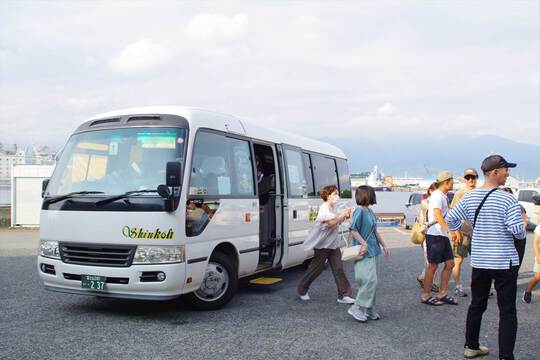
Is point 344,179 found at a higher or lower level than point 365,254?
higher

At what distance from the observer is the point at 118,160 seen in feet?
21.5

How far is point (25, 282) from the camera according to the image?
360 inches

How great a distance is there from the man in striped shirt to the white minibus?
10.2 ft

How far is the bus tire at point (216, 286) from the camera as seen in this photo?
22.7 ft

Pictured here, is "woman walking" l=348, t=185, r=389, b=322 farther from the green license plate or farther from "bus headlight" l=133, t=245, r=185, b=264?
the green license plate

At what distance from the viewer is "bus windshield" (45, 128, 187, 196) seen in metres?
6.39

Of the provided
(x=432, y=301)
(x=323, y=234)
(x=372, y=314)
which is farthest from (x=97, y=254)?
(x=432, y=301)

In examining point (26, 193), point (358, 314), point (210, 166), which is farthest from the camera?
point (26, 193)

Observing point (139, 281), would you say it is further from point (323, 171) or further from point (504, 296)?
point (323, 171)

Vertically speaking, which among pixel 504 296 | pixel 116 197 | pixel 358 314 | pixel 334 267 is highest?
pixel 116 197

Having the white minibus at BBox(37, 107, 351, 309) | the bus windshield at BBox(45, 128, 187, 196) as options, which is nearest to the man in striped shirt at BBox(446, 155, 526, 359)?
the white minibus at BBox(37, 107, 351, 309)

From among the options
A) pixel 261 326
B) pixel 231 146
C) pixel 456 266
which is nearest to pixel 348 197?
pixel 456 266

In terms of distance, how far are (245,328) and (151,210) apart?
172cm

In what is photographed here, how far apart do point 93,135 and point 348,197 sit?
758 cm
